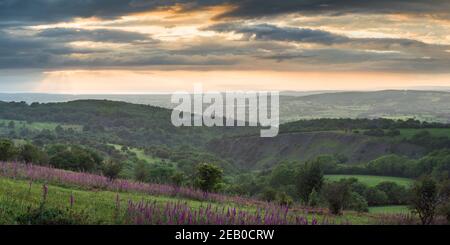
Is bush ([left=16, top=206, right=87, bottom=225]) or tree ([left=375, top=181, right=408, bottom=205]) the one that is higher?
bush ([left=16, top=206, right=87, bottom=225])

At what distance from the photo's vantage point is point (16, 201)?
46.6 ft

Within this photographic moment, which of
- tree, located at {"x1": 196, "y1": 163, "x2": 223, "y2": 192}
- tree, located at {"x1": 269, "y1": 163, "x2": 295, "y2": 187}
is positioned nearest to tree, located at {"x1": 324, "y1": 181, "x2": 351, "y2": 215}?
tree, located at {"x1": 196, "y1": 163, "x2": 223, "y2": 192}

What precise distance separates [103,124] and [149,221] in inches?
7370

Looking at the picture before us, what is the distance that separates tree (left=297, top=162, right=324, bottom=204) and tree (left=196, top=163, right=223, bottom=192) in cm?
790

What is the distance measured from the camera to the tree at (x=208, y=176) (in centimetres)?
3070

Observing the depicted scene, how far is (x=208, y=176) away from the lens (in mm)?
31047

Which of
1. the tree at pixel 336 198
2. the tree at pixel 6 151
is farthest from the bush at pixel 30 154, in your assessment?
the tree at pixel 336 198

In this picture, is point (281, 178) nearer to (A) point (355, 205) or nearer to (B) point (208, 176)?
(A) point (355, 205)

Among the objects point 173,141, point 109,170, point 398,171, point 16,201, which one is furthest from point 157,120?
point 16,201

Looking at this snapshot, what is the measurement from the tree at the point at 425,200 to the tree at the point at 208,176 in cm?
1209

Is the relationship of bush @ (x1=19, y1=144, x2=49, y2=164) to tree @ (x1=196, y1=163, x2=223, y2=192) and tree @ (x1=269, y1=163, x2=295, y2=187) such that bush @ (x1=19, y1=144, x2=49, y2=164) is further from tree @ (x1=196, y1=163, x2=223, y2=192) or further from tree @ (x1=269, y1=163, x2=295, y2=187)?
tree @ (x1=269, y1=163, x2=295, y2=187)

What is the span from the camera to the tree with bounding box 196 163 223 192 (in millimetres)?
30703

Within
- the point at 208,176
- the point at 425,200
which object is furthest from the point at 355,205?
the point at 425,200
